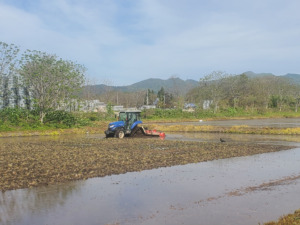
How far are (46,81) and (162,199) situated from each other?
26.2m

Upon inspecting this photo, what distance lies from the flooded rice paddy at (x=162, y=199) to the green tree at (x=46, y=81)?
23173 millimetres

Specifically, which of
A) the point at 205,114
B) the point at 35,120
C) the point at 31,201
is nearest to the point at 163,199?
the point at 31,201

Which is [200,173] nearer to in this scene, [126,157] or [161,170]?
[161,170]

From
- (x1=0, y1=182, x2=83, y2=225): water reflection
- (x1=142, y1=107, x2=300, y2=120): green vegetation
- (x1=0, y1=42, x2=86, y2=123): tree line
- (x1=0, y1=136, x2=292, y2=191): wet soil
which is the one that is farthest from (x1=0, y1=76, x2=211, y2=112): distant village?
(x1=0, y1=182, x2=83, y2=225): water reflection

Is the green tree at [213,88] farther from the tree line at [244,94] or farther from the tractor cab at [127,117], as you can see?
the tractor cab at [127,117]

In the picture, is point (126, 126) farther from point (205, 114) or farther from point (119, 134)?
point (205, 114)

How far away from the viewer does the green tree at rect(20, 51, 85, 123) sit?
30516mm

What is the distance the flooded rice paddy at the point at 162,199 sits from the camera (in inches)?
235

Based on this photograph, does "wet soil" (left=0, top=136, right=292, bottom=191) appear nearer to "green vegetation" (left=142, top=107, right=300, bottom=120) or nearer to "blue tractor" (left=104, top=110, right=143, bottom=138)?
"blue tractor" (left=104, top=110, right=143, bottom=138)

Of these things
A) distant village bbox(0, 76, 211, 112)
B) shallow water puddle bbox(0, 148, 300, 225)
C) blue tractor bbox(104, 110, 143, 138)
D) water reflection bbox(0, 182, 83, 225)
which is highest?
distant village bbox(0, 76, 211, 112)

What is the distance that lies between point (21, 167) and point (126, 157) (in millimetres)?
4051

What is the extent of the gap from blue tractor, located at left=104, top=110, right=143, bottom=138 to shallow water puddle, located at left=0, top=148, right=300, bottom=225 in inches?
444

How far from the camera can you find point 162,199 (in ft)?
23.7

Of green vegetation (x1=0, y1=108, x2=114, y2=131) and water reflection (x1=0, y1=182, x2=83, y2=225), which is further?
green vegetation (x1=0, y1=108, x2=114, y2=131)
